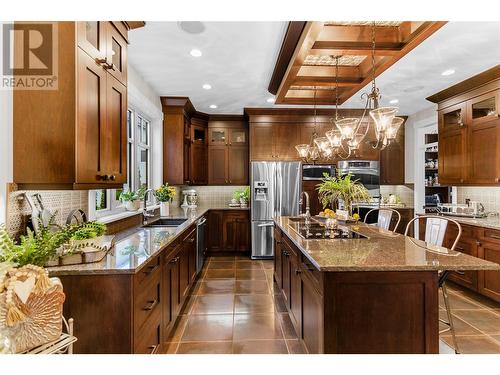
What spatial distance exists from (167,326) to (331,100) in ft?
12.6

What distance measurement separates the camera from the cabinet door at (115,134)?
1896mm

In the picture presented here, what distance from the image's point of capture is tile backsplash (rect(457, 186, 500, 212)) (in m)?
3.94

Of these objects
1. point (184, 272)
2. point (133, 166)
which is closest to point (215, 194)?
point (133, 166)

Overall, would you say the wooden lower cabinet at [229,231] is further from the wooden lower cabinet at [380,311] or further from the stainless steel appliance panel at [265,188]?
the wooden lower cabinet at [380,311]

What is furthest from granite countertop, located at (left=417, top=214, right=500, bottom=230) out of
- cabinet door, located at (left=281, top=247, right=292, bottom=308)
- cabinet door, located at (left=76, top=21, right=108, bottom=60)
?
cabinet door, located at (left=76, top=21, right=108, bottom=60)

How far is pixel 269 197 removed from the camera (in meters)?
5.34

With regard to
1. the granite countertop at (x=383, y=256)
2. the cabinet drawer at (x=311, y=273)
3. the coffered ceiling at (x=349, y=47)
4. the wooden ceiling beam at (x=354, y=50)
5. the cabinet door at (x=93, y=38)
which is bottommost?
the cabinet drawer at (x=311, y=273)

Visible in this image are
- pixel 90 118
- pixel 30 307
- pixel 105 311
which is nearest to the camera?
pixel 30 307

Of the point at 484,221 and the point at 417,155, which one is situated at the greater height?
the point at 417,155

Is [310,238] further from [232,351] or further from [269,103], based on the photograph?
[269,103]

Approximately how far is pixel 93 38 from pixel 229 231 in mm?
4251

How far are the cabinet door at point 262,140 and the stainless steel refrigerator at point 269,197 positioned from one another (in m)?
0.29

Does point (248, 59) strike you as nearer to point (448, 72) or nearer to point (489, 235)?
point (448, 72)

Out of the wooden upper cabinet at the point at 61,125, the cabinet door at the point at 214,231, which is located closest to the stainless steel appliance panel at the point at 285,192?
the cabinet door at the point at 214,231
